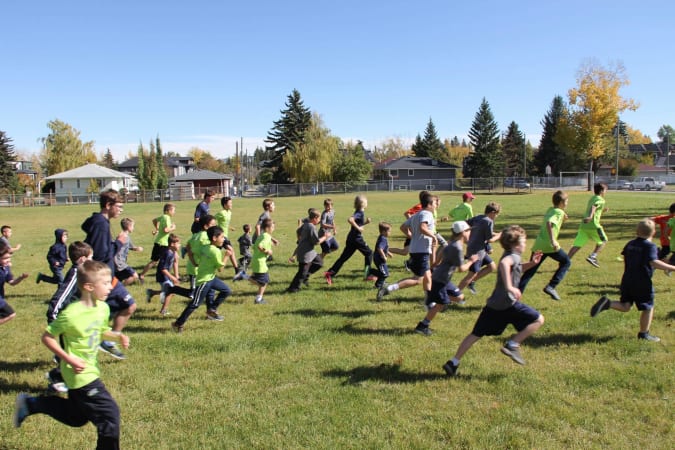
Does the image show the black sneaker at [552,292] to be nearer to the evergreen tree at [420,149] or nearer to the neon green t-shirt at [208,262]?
the neon green t-shirt at [208,262]

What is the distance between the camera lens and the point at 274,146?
7150 centimetres

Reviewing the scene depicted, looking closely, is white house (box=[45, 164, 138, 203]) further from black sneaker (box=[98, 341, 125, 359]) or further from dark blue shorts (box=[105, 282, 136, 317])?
dark blue shorts (box=[105, 282, 136, 317])

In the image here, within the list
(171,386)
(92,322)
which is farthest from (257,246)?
(92,322)

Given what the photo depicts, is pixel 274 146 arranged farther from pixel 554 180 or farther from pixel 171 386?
pixel 171 386

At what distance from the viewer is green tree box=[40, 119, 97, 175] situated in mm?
74812

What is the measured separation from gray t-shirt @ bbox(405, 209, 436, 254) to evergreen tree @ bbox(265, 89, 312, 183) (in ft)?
207

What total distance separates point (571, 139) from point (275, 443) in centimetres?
5662

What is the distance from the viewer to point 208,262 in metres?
7.29

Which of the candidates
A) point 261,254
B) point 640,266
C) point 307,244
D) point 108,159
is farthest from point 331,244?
point 108,159

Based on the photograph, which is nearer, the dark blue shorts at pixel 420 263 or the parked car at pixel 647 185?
the dark blue shorts at pixel 420 263

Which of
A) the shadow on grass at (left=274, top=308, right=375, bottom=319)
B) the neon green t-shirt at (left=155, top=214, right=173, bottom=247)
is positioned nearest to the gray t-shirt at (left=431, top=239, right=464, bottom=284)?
the shadow on grass at (left=274, top=308, right=375, bottom=319)

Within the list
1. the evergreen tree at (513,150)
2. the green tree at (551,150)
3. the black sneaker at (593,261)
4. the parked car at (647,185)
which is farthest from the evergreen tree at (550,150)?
the black sneaker at (593,261)

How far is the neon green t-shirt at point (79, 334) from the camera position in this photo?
379 cm

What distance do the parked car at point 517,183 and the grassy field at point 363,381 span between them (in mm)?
52930
